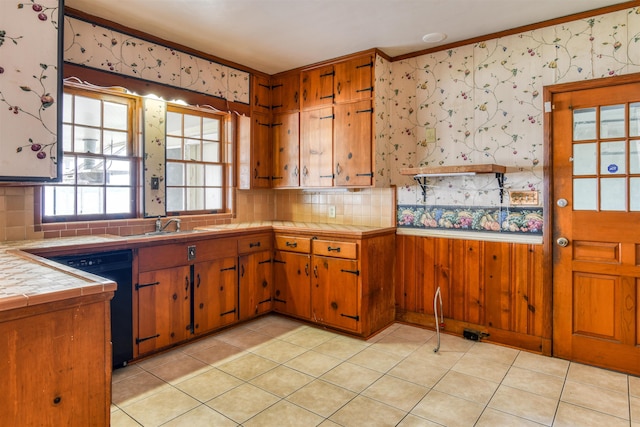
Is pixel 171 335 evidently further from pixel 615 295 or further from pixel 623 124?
pixel 623 124

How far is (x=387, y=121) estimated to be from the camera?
371 centimetres

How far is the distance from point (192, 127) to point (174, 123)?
0.22 metres

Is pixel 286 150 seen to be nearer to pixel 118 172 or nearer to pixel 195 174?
pixel 195 174

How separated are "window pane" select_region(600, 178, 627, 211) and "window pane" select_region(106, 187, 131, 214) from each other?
3.89 meters

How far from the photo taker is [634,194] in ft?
8.80

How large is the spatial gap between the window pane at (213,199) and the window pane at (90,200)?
1.09 meters

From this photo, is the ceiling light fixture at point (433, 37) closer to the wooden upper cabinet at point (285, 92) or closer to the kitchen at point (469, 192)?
the kitchen at point (469, 192)

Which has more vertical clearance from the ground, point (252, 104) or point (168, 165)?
point (252, 104)

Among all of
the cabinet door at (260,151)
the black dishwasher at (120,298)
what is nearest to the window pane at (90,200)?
the black dishwasher at (120,298)

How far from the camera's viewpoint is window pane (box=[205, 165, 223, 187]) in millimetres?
4078

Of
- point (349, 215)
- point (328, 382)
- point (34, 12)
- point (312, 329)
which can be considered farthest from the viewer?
point (349, 215)

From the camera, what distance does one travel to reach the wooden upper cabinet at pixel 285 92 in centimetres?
416

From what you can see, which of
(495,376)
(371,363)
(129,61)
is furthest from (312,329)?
(129,61)

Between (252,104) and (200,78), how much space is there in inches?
27.3
